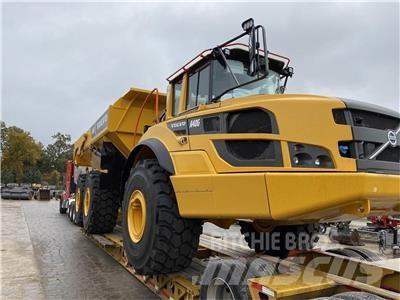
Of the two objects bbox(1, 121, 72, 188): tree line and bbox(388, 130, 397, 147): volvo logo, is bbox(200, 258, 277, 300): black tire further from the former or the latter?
bbox(1, 121, 72, 188): tree line

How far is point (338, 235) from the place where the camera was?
11.8 metres

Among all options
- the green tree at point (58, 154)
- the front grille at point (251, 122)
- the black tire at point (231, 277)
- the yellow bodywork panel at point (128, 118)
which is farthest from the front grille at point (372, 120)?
the green tree at point (58, 154)

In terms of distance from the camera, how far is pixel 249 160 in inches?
134

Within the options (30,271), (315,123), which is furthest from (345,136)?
(30,271)

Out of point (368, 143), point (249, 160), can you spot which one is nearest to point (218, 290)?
point (249, 160)

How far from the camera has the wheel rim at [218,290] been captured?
11.5 ft

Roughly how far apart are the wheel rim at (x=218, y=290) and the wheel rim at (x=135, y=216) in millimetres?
1344

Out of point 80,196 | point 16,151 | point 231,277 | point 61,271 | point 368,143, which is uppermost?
point 16,151

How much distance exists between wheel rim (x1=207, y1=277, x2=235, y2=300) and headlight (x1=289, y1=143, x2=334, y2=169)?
1273mm

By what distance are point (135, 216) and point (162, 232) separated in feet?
3.17

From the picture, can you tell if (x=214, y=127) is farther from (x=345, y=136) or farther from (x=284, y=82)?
(x=284, y=82)

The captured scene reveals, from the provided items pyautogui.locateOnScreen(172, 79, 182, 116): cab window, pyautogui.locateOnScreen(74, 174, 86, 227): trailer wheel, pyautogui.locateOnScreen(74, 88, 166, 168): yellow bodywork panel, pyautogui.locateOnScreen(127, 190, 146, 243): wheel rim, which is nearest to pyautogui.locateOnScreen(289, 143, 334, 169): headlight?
pyautogui.locateOnScreen(172, 79, 182, 116): cab window

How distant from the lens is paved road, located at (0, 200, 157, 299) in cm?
529

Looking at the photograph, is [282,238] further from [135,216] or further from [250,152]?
[250,152]
